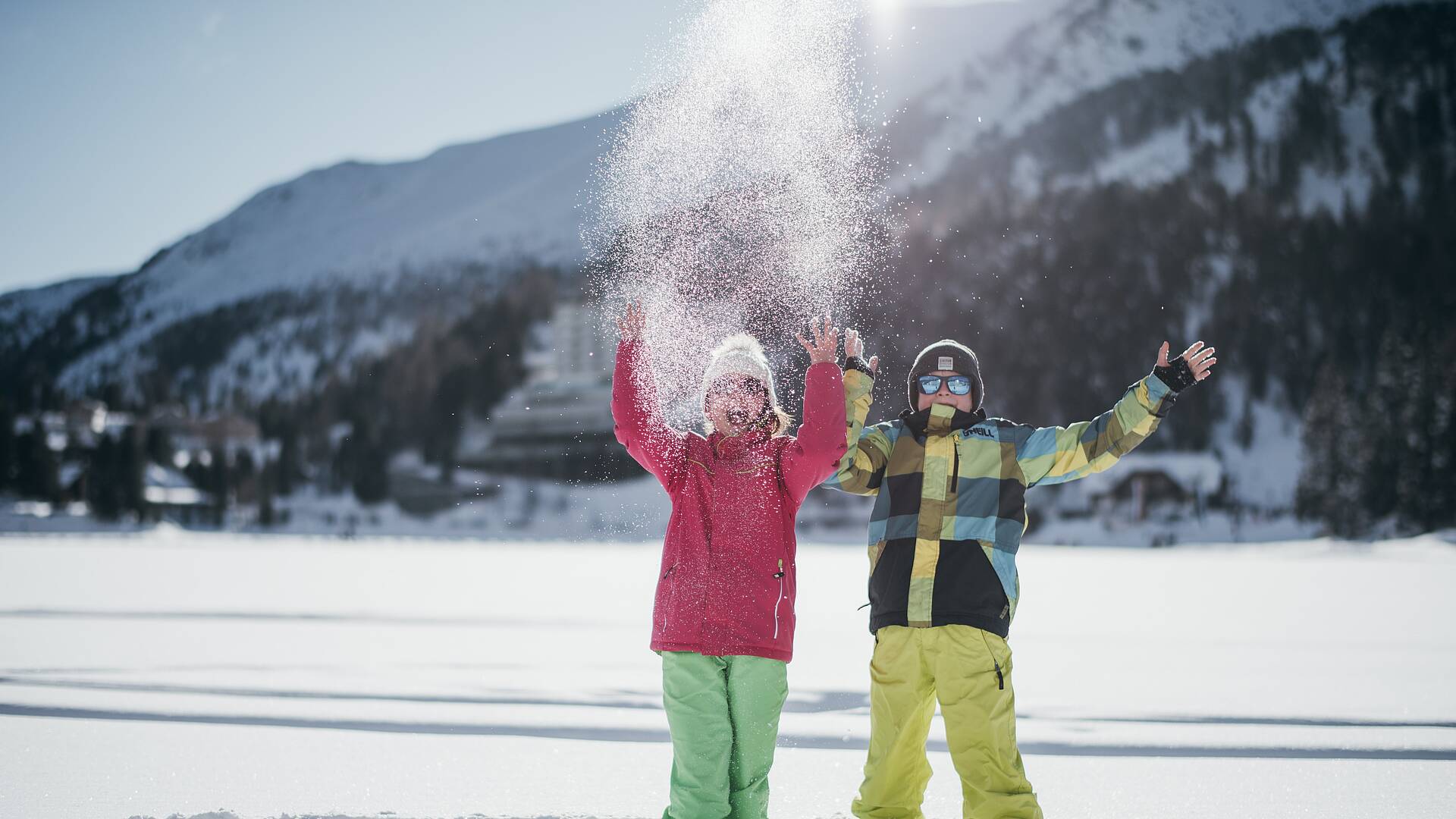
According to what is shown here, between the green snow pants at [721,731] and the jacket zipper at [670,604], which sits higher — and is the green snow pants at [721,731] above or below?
below

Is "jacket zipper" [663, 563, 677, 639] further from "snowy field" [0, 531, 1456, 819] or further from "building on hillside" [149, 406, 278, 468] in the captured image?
"building on hillside" [149, 406, 278, 468]

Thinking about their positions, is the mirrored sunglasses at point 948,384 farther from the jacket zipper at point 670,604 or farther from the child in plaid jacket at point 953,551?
the jacket zipper at point 670,604

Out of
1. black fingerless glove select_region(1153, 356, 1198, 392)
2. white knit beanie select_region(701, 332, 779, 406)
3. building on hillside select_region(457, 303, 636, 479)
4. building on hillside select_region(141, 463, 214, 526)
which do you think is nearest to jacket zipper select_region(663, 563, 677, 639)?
white knit beanie select_region(701, 332, 779, 406)

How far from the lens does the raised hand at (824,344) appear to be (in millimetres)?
3156

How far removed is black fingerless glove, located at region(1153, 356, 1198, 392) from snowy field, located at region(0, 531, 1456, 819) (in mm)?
1443

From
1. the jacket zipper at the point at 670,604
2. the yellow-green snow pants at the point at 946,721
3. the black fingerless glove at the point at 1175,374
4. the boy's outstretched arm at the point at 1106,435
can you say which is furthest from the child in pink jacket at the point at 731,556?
the black fingerless glove at the point at 1175,374

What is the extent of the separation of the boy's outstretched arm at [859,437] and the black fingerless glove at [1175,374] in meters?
0.82

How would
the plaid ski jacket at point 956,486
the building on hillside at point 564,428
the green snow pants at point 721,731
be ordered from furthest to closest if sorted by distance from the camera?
the building on hillside at point 564,428 → the plaid ski jacket at point 956,486 → the green snow pants at point 721,731

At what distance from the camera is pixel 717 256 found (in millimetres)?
5328

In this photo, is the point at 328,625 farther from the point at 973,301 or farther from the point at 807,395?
the point at 973,301

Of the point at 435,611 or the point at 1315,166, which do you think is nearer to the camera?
the point at 435,611

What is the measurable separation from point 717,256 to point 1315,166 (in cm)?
15269

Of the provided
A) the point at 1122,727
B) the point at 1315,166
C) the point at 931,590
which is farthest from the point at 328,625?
the point at 1315,166

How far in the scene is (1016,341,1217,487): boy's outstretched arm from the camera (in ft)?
10.8
